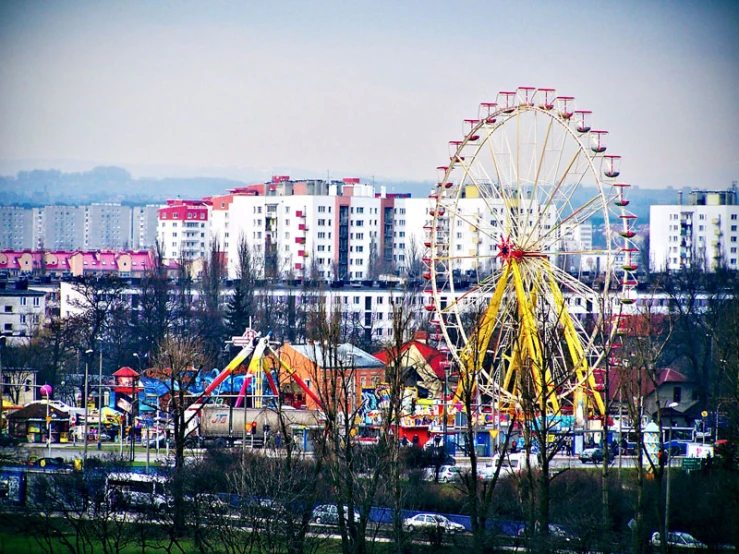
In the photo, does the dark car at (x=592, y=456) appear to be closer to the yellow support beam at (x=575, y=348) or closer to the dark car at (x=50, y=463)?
the yellow support beam at (x=575, y=348)

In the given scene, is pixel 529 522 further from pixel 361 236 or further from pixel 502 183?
pixel 361 236

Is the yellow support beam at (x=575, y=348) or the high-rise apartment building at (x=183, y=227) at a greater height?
the high-rise apartment building at (x=183, y=227)

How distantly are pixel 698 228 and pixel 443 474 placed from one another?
8954 cm

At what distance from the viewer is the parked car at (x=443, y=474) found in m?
37.2

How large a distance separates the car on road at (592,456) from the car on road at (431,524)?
9128 mm

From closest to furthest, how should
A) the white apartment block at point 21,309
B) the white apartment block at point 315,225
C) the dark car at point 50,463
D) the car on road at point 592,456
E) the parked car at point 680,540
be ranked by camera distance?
the parked car at point 680,540 < the dark car at point 50,463 < the car on road at point 592,456 < the white apartment block at point 21,309 < the white apartment block at point 315,225

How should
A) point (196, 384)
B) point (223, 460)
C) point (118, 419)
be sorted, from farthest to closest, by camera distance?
point (196, 384) < point (118, 419) < point (223, 460)

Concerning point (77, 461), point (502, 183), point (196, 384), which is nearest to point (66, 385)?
point (196, 384)

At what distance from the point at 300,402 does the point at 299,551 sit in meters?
21.7

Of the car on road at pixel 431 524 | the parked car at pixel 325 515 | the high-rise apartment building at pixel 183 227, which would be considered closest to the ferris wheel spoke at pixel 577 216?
the car on road at pixel 431 524

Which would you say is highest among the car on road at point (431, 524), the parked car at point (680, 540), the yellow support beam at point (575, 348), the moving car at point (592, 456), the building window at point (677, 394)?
the yellow support beam at point (575, 348)

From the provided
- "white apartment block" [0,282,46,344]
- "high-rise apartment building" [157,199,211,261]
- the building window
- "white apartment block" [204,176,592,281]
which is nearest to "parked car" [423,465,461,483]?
the building window

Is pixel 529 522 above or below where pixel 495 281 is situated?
below

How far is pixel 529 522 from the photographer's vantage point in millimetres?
28422
